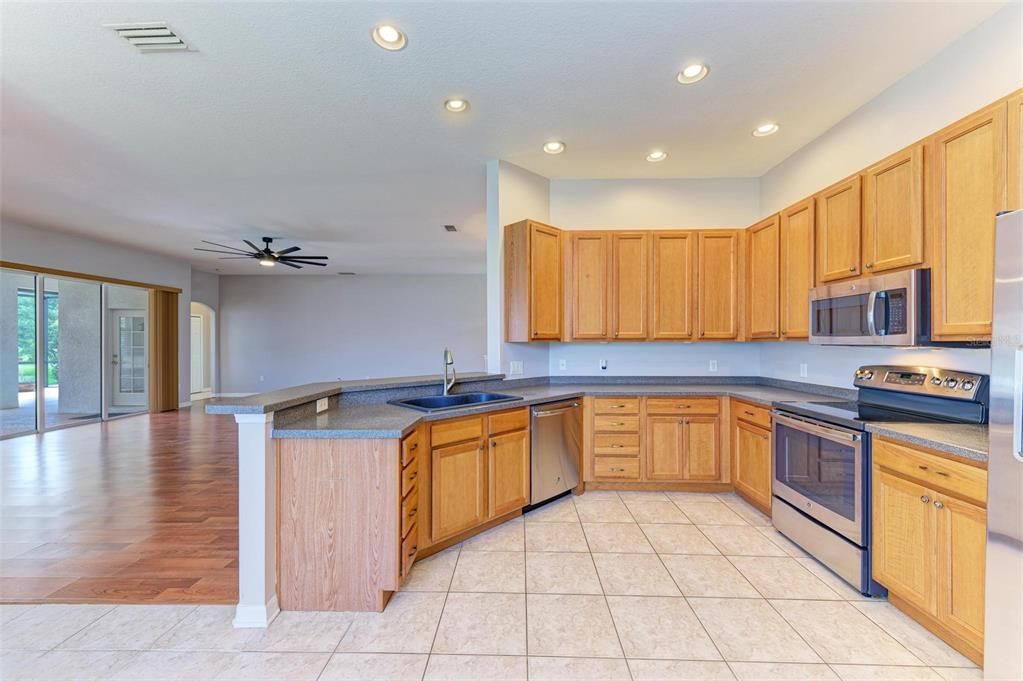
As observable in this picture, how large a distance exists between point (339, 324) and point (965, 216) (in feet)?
31.6

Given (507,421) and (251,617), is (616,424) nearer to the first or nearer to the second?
(507,421)

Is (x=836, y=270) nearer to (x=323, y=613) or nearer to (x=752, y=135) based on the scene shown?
(x=752, y=135)

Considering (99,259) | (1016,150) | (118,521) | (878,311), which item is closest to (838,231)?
(878,311)

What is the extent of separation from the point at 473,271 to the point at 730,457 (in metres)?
6.72

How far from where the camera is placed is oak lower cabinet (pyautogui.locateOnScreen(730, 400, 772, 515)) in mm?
2955

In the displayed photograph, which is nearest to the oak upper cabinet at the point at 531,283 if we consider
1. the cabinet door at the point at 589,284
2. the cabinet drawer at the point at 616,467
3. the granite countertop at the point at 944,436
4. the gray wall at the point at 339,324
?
the cabinet door at the point at 589,284

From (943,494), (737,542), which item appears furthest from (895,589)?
(737,542)

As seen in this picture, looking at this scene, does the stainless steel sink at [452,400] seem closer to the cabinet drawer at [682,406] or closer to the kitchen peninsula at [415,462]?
the kitchen peninsula at [415,462]

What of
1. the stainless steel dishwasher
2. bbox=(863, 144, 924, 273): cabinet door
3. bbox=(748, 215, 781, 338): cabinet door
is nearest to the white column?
the stainless steel dishwasher

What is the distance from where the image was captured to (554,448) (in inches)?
127

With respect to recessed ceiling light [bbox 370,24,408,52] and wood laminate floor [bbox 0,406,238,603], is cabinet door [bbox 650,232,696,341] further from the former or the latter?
wood laminate floor [bbox 0,406,238,603]

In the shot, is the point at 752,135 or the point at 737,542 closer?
the point at 737,542

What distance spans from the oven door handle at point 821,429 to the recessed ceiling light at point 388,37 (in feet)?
10.1

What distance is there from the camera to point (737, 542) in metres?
2.65
